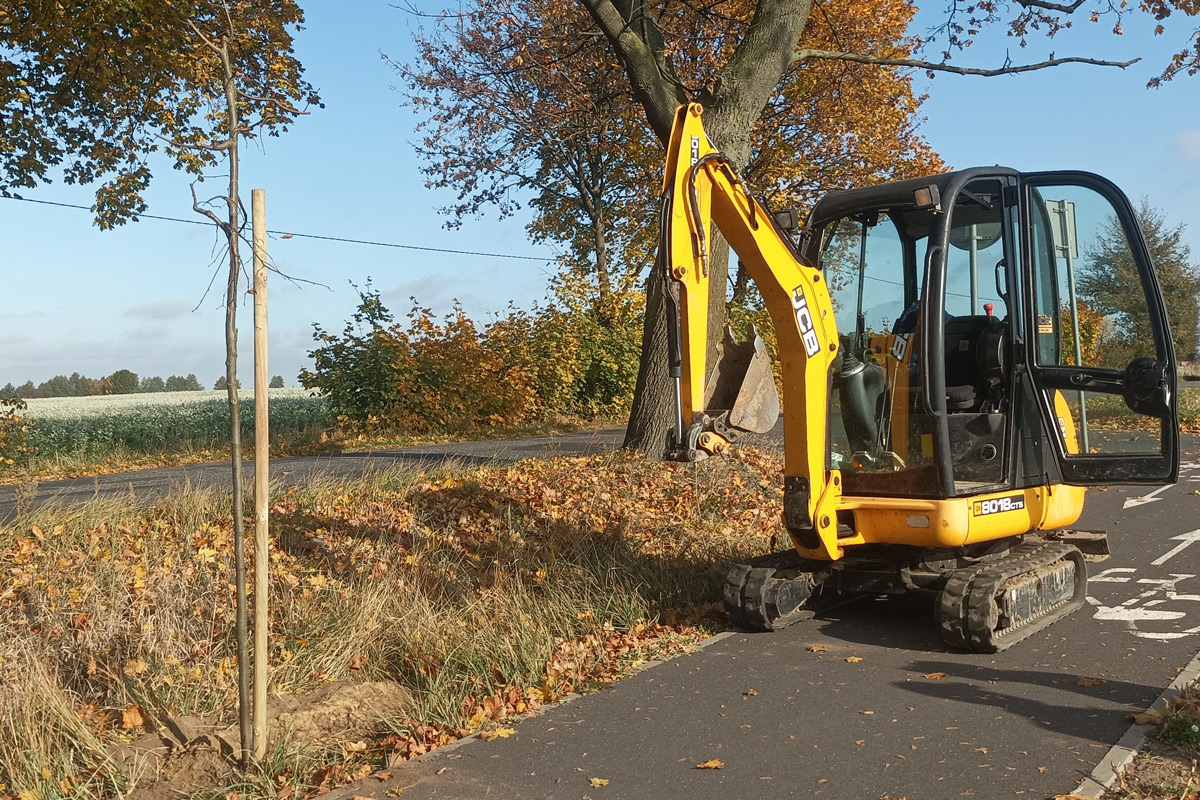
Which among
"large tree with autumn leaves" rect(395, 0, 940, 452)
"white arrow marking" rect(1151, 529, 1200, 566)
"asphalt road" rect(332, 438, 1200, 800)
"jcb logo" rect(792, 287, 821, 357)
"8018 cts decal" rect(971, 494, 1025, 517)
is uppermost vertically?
"large tree with autumn leaves" rect(395, 0, 940, 452)

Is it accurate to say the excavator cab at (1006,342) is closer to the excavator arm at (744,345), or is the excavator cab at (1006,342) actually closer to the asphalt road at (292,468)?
the excavator arm at (744,345)

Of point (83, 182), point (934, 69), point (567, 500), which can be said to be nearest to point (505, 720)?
point (567, 500)

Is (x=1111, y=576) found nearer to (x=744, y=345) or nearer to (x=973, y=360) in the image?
(x=973, y=360)

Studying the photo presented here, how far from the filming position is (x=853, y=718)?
5344 millimetres

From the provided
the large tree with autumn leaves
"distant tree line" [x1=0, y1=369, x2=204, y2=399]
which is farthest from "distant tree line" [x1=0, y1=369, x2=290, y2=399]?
the large tree with autumn leaves

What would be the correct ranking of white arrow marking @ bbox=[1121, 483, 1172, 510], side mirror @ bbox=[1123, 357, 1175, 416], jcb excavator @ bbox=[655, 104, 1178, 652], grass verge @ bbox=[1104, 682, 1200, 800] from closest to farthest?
grass verge @ bbox=[1104, 682, 1200, 800] → jcb excavator @ bbox=[655, 104, 1178, 652] → side mirror @ bbox=[1123, 357, 1175, 416] → white arrow marking @ bbox=[1121, 483, 1172, 510]

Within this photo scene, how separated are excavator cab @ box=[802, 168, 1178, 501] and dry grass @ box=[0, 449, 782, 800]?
1.98 meters

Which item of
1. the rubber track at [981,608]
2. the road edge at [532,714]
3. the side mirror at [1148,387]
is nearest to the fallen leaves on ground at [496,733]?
the road edge at [532,714]

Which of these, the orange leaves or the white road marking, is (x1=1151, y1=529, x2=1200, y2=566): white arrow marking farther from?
the orange leaves

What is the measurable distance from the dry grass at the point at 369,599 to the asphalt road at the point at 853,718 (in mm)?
469

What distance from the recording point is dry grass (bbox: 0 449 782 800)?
5.52 m

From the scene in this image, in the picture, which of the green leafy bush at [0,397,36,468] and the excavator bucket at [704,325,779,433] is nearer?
the excavator bucket at [704,325,779,433]

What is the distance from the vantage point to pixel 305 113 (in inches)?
179

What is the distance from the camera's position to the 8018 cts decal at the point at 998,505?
665 centimetres
